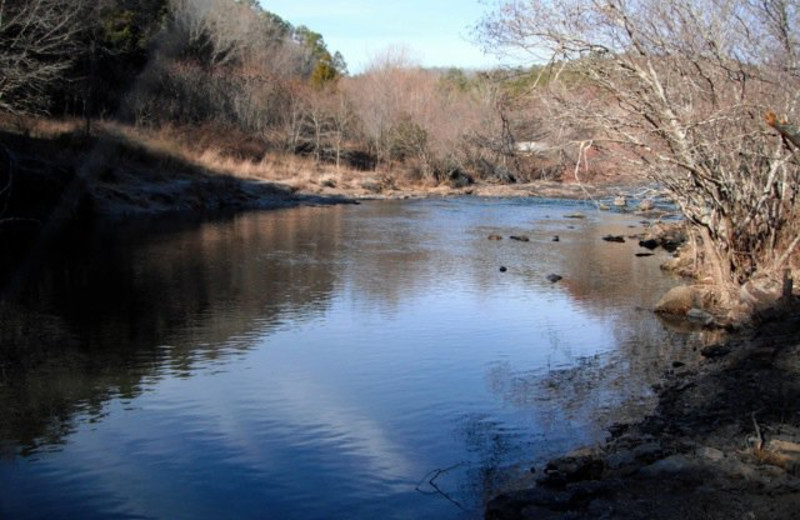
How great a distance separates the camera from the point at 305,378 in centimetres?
1146

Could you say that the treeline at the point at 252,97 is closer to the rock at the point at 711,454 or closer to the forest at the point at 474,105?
the forest at the point at 474,105

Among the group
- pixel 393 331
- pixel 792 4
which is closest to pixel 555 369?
pixel 393 331

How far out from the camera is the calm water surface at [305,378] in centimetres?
772

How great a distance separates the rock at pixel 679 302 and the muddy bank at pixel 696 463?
541 centimetres

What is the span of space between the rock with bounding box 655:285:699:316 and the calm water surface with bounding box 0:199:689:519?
57 centimetres

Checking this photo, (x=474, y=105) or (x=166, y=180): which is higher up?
(x=474, y=105)

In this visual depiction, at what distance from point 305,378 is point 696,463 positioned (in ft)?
19.1

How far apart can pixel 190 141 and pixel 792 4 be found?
127 ft

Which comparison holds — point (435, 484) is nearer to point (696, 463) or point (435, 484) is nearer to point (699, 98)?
point (696, 463)

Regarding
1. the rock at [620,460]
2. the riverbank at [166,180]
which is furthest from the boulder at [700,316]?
the rock at [620,460]

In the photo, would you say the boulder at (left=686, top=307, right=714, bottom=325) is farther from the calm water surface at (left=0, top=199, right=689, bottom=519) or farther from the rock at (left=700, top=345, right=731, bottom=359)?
the rock at (left=700, top=345, right=731, bottom=359)

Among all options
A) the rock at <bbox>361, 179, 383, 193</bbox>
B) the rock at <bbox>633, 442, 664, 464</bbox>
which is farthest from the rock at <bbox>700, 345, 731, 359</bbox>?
the rock at <bbox>361, 179, 383, 193</bbox>

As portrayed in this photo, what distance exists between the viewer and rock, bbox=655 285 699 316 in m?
15.8

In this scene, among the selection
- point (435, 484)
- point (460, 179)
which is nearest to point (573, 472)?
point (435, 484)
